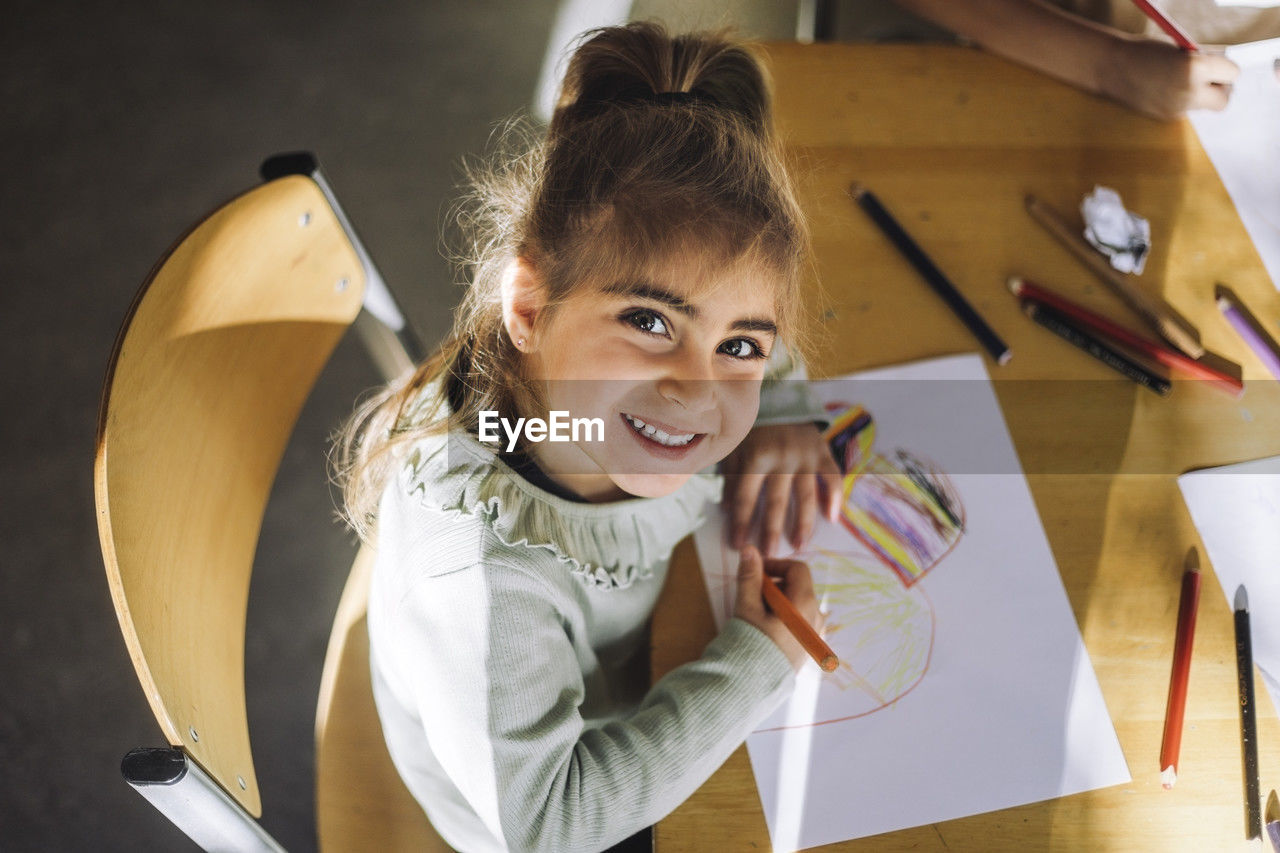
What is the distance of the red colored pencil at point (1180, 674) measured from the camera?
1.74ft

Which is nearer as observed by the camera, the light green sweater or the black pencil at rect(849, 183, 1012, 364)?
the light green sweater

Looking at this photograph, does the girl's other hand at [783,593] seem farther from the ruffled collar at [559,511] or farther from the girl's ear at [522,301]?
the girl's ear at [522,301]

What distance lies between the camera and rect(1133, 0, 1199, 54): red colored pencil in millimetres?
712

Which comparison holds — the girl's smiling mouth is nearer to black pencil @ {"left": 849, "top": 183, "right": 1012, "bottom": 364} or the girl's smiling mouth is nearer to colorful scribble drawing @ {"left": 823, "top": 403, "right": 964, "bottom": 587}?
colorful scribble drawing @ {"left": 823, "top": 403, "right": 964, "bottom": 587}

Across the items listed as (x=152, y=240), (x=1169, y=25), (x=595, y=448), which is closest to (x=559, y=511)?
(x=595, y=448)

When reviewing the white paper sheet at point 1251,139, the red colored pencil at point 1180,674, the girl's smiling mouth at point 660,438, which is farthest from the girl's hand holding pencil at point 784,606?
the white paper sheet at point 1251,139

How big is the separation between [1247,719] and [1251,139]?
49 cm

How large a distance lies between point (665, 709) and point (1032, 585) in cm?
25

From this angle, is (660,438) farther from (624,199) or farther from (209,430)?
(209,430)

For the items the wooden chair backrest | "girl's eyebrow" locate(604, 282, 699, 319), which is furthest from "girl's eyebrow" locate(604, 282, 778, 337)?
the wooden chair backrest

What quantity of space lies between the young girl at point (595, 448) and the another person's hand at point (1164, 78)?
1.17 feet

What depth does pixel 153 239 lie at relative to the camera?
141 centimetres

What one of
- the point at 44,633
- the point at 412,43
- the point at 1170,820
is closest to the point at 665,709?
the point at 1170,820

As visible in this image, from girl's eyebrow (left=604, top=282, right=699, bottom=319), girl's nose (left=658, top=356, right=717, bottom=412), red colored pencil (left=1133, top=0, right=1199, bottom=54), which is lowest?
girl's nose (left=658, top=356, right=717, bottom=412)
